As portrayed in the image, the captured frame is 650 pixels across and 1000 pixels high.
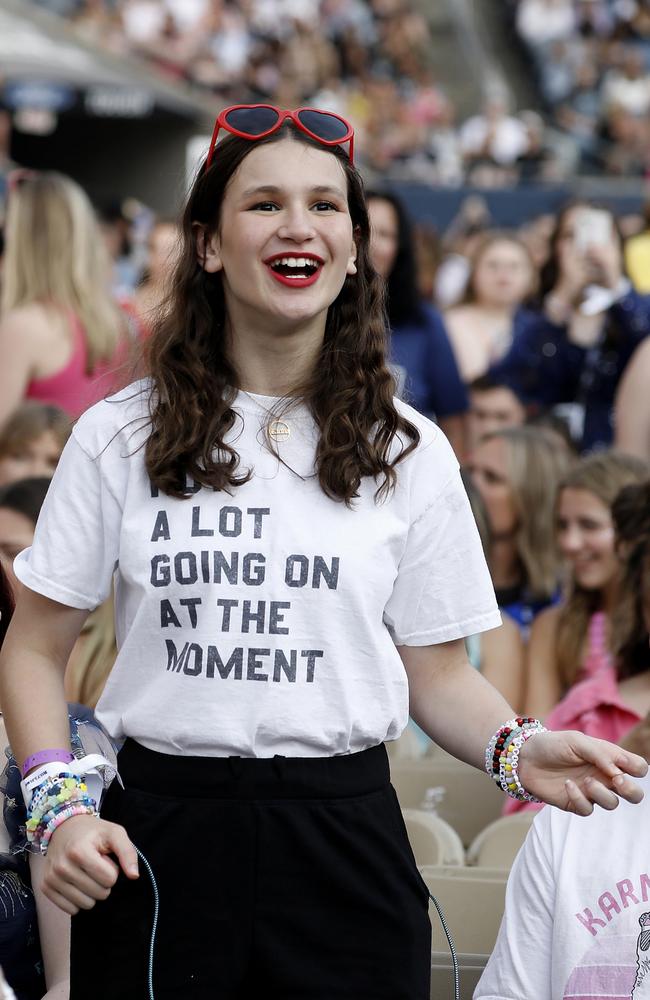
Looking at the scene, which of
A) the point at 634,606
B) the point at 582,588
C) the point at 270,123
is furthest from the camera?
the point at 582,588

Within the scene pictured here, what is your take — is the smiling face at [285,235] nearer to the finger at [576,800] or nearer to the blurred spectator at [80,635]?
the finger at [576,800]

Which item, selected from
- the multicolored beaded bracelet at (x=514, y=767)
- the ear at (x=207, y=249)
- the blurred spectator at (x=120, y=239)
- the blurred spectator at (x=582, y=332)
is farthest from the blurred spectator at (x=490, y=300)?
the multicolored beaded bracelet at (x=514, y=767)

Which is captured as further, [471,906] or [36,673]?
[471,906]

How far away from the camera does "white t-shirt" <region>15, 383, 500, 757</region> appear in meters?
1.98

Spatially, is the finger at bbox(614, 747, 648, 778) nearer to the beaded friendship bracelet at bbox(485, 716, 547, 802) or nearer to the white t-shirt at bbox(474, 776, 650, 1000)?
the beaded friendship bracelet at bbox(485, 716, 547, 802)

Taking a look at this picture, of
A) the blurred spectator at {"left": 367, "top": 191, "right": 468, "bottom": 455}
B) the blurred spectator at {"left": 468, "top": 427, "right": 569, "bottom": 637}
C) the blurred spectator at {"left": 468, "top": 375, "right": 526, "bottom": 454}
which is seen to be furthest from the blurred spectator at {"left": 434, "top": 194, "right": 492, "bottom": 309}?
the blurred spectator at {"left": 468, "top": 427, "right": 569, "bottom": 637}

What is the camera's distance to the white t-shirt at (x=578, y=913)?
90.4 inches

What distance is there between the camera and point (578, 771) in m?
2.01

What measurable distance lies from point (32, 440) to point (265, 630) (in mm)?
2887

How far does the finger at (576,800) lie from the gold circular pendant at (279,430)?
59 centimetres

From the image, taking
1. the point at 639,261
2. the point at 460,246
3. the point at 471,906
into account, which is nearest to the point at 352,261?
the point at 471,906

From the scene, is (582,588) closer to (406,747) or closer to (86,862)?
(406,747)

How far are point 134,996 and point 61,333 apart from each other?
11.2ft

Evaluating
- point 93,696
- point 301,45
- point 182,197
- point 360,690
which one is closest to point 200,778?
point 360,690
